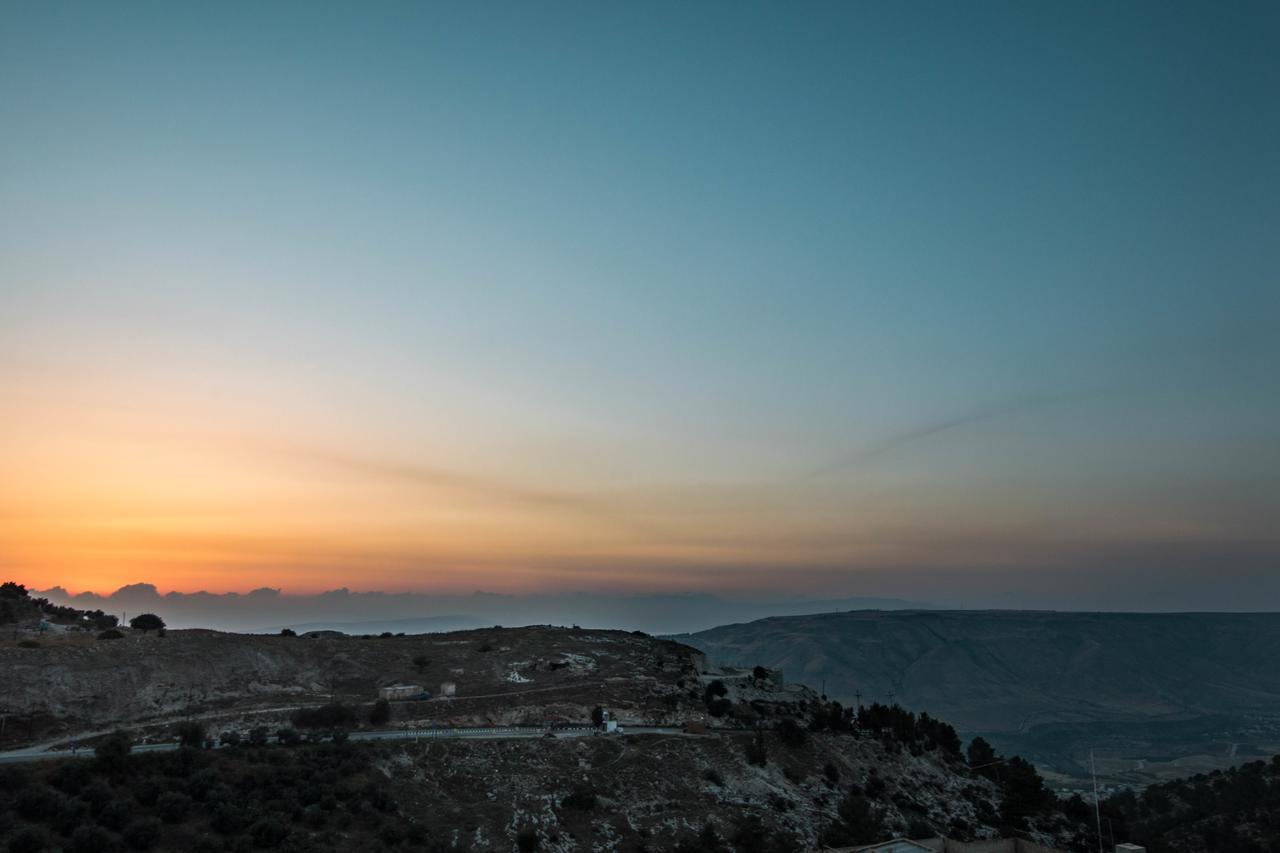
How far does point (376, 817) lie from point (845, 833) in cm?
2899

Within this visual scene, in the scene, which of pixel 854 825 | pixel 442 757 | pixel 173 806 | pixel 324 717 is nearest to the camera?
pixel 173 806

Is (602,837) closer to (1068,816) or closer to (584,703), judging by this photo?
(584,703)

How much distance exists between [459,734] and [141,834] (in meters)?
25.3

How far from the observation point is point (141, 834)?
33.1m

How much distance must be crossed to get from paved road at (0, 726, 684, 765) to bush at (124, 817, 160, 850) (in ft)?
38.6

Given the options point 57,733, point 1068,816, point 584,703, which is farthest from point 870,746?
point 57,733

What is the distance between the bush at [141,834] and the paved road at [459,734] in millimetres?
11754

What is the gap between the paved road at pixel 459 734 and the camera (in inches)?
1763

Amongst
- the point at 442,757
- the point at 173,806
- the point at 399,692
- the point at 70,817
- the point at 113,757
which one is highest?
the point at 113,757

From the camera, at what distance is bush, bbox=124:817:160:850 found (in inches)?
1297

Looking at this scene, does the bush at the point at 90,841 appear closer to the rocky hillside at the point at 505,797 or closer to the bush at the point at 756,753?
the rocky hillside at the point at 505,797

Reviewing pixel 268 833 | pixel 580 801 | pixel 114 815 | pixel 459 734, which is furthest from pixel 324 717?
pixel 114 815

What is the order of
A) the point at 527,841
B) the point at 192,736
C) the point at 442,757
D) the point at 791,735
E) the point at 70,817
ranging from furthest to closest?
the point at 791,735 < the point at 442,757 < the point at 192,736 < the point at 527,841 < the point at 70,817

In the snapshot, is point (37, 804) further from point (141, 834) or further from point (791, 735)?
point (791, 735)
